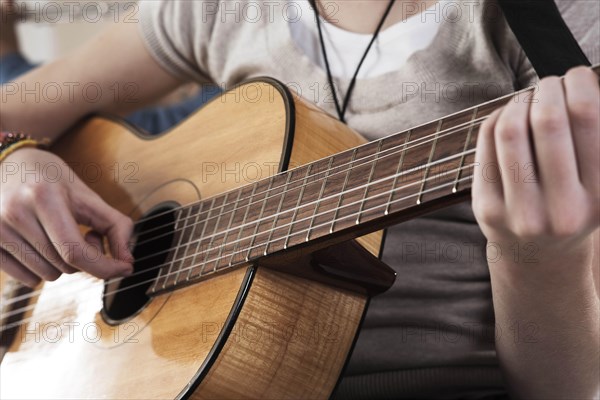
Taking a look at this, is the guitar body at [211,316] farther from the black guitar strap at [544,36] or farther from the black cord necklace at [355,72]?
the black guitar strap at [544,36]

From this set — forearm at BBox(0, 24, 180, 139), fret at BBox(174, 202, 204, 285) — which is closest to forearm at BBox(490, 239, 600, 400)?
fret at BBox(174, 202, 204, 285)

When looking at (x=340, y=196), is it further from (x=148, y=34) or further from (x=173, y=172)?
(x=148, y=34)

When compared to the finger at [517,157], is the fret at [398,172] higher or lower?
lower

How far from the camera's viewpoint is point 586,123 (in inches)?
17.1

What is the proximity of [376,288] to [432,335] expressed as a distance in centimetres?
16

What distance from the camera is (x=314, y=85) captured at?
87cm

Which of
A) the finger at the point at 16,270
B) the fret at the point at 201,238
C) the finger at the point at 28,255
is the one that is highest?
the fret at the point at 201,238

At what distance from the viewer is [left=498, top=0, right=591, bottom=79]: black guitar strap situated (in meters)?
0.65

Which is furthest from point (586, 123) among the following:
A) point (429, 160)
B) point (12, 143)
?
point (12, 143)

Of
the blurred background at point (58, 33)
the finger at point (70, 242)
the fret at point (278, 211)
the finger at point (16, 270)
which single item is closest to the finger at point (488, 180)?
the fret at point (278, 211)

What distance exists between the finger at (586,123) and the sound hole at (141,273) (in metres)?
0.46

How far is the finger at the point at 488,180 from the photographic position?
46cm

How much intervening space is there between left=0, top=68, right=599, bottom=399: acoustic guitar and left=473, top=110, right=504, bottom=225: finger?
25mm

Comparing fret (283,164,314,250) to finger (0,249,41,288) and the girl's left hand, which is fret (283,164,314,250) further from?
finger (0,249,41,288)
